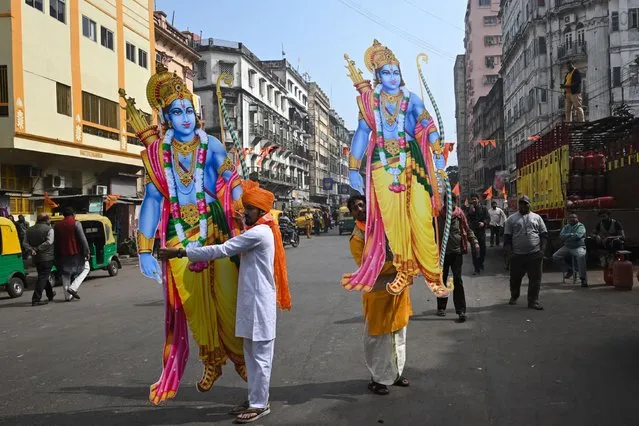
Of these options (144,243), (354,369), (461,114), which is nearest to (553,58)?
(354,369)

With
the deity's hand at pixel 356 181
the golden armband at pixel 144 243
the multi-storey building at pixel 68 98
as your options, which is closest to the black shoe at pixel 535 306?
the deity's hand at pixel 356 181

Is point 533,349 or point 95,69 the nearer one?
point 533,349

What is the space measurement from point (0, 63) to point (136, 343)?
46.0 feet

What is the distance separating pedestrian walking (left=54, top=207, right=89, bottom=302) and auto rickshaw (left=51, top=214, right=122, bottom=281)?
3.97 metres

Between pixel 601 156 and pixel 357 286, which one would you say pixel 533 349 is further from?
pixel 601 156

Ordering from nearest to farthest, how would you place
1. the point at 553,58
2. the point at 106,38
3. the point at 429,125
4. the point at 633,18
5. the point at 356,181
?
1. the point at 356,181
2. the point at 429,125
3. the point at 106,38
4. the point at 633,18
5. the point at 553,58

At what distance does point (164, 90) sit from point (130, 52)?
21233 millimetres

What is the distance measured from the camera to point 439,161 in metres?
5.69

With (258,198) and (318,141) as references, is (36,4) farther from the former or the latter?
(318,141)

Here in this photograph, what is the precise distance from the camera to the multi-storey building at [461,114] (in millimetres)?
85125

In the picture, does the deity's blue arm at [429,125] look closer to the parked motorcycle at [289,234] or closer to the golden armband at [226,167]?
the golden armband at [226,167]

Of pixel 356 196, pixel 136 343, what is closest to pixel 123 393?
pixel 136 343

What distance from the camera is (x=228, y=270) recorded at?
4801 millimetres

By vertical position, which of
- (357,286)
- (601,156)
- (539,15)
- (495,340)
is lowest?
(495,340)
